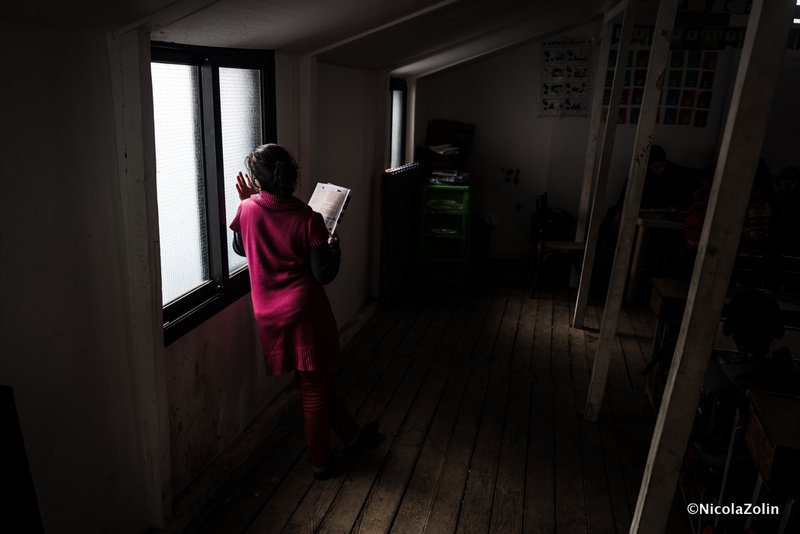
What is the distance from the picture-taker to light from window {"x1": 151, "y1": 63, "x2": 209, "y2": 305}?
2.27 m

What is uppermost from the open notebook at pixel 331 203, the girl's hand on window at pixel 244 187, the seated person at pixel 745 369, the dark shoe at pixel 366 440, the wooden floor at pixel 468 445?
the girl's hand on window at pixel 244 187

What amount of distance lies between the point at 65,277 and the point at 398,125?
464 cm

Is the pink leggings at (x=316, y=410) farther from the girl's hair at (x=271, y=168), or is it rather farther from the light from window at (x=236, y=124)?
the girl's hair at (x=271, y=168)

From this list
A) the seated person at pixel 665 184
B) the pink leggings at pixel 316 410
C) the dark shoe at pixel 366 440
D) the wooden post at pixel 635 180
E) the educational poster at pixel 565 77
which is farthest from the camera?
the educational poster at pixel 565 77

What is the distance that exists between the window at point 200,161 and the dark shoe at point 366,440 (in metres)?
0.95

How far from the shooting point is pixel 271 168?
2.42 meters

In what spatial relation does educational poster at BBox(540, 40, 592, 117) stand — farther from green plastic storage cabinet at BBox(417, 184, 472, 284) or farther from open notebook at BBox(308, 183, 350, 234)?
open notebook at BBox(308, 183, 350, 234)

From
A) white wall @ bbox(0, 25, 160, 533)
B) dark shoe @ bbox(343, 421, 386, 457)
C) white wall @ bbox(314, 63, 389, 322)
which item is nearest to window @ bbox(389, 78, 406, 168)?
white wall @ bbox(314, 63, 389, 322)

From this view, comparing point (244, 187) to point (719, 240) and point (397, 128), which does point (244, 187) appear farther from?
point (397, 128)

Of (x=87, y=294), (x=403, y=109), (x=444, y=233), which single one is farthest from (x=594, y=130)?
(x=87, y=294)

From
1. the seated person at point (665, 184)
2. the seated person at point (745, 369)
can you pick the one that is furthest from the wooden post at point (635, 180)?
the seated person at point (665, 184)

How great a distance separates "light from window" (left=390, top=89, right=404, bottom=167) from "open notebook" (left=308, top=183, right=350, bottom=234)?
3.00m

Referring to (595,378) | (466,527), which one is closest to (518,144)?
(595,378)

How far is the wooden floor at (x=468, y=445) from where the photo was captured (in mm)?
2584
